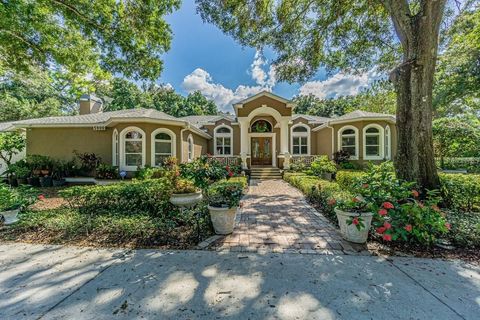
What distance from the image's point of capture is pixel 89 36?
825 cm

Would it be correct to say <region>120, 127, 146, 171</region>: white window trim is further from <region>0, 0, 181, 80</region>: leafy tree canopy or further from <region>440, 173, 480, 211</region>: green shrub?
<region>440, 173, 480, 211</region>: green shrub

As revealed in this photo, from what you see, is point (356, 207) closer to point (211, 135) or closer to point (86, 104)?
point (211, 135)

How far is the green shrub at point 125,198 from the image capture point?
5.45 meters

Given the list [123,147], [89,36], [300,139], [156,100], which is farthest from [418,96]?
[156,100]

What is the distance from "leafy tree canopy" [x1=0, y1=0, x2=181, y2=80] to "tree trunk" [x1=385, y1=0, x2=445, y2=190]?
764 cm

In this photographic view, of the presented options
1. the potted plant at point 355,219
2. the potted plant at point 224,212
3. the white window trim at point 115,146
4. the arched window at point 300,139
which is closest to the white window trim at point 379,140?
the arched window at point 300,139

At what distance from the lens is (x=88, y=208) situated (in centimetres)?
581

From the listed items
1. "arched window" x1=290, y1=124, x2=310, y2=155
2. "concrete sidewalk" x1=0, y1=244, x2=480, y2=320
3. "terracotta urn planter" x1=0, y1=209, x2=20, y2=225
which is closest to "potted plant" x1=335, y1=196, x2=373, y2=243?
"concrete sidewalk" x1=0, y1=244, x2=480, y2=320

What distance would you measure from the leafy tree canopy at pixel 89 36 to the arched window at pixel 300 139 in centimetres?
1207

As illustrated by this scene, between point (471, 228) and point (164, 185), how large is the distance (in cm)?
669

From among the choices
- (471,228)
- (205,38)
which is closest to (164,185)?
(471,228)

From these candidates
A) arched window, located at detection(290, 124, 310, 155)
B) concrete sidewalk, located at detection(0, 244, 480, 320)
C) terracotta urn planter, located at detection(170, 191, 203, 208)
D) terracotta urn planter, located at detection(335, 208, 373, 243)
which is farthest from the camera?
arched window, located at detection(290, 124, 310, 155)

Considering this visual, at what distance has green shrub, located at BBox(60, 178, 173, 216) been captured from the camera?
545cm

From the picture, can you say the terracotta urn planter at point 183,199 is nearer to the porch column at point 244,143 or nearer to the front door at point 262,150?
the porch column at point 244,143
